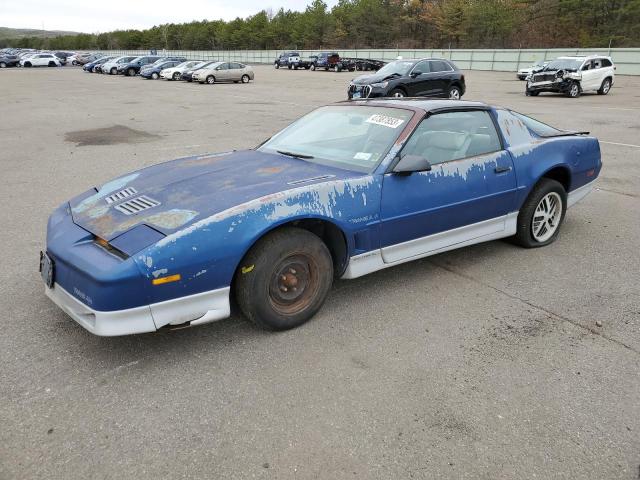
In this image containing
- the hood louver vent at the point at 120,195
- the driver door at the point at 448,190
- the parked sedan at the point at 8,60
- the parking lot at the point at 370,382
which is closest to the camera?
the parking lot at the point at 370,382

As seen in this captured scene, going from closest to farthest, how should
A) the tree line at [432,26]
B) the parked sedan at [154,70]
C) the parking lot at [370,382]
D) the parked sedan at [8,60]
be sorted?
the parking lot at [370,382]
the parked sedan at [154,70]
the parked sedan at [8,60]
the tree line at [432,26]

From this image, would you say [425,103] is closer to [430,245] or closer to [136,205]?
[430,245]

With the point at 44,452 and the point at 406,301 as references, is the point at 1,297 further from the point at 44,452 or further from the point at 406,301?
the point at 406,301

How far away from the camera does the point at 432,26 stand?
77.2m

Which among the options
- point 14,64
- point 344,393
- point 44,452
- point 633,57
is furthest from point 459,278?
point 14,64

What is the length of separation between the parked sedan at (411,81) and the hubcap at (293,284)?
14.5m

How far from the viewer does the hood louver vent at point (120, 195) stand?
11.7 ft

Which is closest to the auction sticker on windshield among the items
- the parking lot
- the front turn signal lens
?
the parking lot

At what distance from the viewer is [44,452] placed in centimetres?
233

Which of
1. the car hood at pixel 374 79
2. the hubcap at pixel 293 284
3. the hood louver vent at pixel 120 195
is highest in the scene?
the car hood at pixel 374 79

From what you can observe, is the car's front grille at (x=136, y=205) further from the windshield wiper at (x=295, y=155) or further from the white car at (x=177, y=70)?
the white car at (x=177, y=70)

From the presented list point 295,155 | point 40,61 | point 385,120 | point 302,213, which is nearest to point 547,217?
point 385,120

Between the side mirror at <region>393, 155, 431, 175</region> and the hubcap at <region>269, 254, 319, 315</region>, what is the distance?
0.91 meters

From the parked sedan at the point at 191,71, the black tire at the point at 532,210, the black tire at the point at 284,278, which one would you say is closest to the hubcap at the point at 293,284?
the black tire at the point at 284,278
